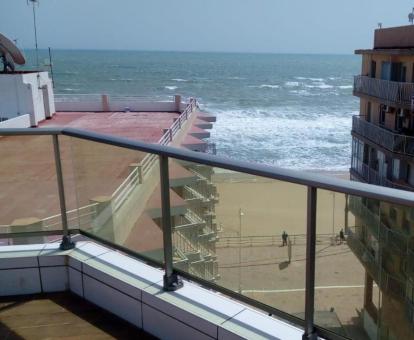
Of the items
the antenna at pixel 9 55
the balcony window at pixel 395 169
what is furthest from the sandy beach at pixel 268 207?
the antenna at pixel 9 55

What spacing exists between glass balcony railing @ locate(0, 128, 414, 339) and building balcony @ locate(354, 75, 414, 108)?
61.3 feet

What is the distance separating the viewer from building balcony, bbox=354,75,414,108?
2003 cm

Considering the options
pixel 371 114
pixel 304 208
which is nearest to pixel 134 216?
pixel 304 208

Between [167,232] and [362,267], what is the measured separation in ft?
4.08

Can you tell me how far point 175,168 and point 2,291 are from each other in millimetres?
1656

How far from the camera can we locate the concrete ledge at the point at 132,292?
Result: 254 centimetres

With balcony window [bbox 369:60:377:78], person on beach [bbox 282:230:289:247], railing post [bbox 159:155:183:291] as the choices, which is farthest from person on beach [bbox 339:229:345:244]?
balcony window [bbox 369:60:377:78]

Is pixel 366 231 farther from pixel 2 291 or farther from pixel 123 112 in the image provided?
pixel 123 112

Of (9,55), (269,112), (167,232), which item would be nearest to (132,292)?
(167,232)

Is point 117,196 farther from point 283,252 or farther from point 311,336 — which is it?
point 311,336

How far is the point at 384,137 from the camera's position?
70.0 feet

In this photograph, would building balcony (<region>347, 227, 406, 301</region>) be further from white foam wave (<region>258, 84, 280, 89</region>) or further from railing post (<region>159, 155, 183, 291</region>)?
white foam wave (<region>258, 84, 280, 89</region>)

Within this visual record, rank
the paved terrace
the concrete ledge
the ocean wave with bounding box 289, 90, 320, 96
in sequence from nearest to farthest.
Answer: the concrete ledge, the paved terrace, the ocean wave with bounding box 289, 90, 320, 96

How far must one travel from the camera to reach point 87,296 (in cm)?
335
